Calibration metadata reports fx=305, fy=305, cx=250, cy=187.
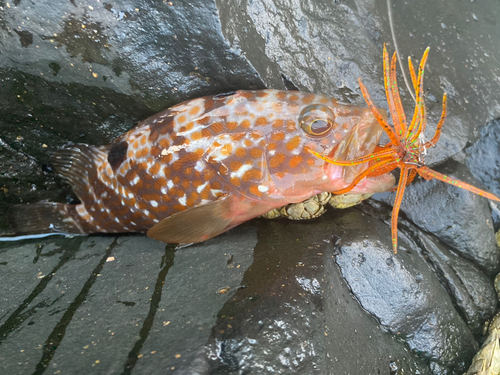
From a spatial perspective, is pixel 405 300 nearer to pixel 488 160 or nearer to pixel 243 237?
pixel 243 237

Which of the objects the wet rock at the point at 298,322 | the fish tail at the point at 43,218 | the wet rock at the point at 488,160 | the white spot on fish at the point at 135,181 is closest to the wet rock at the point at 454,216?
the wet rock at the point at 488,160

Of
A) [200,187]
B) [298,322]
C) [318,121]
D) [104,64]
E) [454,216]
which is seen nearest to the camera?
[298,322]

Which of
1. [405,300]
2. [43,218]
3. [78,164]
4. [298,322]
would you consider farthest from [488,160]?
[43,218]

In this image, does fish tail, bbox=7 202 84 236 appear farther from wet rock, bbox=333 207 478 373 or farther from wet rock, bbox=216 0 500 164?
wet rock, bbox=333 207 478 373

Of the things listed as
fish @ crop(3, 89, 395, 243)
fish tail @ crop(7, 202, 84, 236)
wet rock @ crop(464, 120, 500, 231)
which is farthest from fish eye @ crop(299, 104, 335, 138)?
fish tail @ crop(7, 202, 84, 236)

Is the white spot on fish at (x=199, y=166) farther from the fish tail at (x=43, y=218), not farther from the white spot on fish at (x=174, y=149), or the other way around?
the fish tail at (x=43, y=218)

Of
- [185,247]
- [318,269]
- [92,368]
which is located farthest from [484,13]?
[92,368]

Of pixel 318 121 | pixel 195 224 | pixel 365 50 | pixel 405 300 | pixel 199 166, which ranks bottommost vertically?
pixel 405 300
